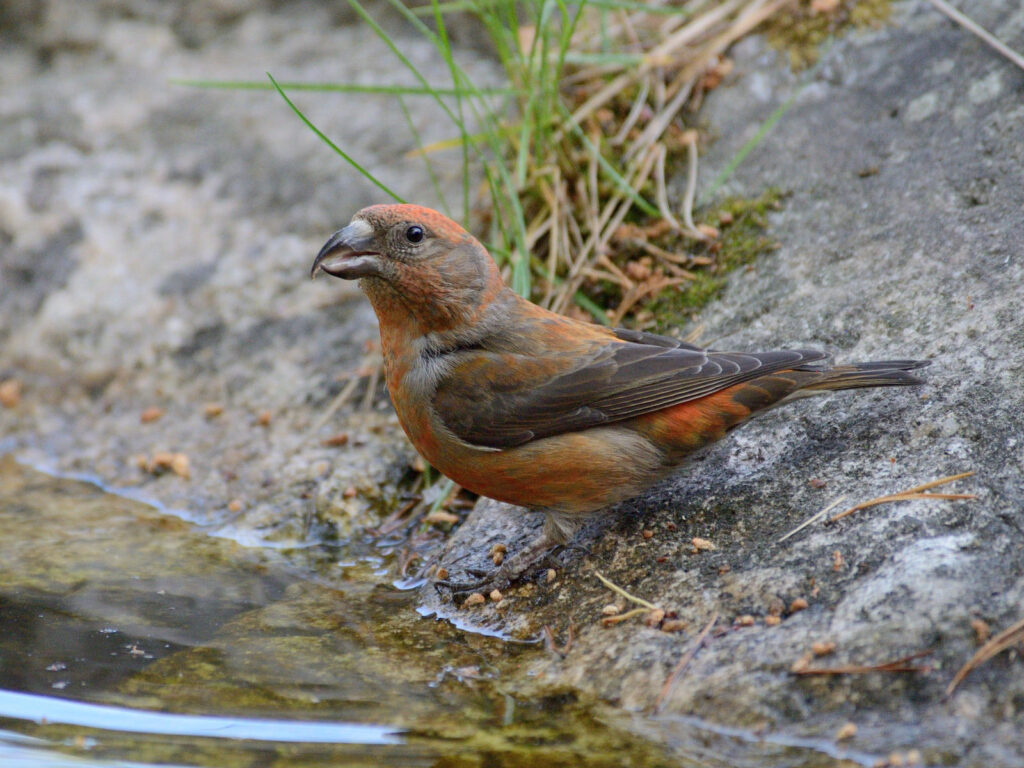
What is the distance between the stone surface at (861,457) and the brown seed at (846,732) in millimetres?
19

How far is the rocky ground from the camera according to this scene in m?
2.62

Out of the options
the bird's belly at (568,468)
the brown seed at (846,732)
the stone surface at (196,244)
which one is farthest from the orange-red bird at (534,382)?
the brown seed at (846,732)

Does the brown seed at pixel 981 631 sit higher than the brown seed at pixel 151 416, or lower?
higher

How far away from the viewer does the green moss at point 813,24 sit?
480 cm

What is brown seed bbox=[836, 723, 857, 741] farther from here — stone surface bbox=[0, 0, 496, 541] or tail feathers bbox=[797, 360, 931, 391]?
stone surface bbox=[0, 0, 496, 541]

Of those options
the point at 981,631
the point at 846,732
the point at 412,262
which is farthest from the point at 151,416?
the point at 981,631

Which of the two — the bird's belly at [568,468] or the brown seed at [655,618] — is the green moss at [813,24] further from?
the brown seed at [655,618]

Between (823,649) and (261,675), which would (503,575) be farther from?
(823,649)

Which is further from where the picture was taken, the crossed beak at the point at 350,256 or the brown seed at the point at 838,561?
the crossed beak at the point at 350,256

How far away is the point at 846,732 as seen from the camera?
2.32 metres

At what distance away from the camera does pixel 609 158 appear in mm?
4988

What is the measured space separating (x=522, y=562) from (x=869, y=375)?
1387 mm

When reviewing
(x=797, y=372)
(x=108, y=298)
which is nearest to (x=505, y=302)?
(x=797, y=372)

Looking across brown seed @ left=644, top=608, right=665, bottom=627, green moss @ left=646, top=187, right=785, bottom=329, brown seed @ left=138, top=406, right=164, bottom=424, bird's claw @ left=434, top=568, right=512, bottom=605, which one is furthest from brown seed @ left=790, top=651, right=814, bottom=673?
brown seed @ left=138, top=406, right=164, bottom=424
